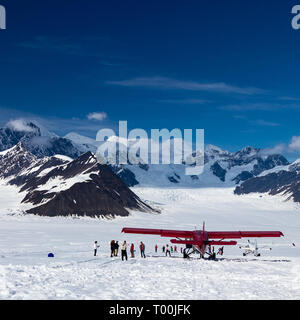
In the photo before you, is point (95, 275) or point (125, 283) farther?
point (95, 275)

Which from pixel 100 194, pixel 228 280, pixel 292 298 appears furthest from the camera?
pixel 100 194

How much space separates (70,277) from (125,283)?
142 inches

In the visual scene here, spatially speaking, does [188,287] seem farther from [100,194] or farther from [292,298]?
[100,194]

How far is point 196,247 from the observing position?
133 ft

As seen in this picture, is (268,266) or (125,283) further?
(268,266)

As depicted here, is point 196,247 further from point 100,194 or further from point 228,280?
point 100,194
